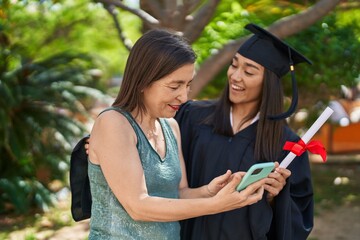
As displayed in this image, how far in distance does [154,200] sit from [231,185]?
0.87 ft

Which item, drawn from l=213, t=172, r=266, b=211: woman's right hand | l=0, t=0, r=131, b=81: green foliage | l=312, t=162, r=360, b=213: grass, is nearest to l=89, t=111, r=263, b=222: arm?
l=213, t=172, r=266, b=211: woman's right hand

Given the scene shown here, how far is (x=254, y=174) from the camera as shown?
7.10ft

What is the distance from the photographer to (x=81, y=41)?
11.9 metres

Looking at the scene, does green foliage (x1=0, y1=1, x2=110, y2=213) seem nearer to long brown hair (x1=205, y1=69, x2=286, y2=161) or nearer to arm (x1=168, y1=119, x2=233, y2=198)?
long brown hair (x1=205, y1=69, x2=286, y2=161)

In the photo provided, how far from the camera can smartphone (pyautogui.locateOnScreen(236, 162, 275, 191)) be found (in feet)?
6.90

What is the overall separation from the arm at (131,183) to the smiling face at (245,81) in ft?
3.65

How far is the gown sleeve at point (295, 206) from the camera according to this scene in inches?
117

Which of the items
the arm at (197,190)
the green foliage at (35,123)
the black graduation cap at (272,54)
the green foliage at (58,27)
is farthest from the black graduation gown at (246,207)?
the green foliage at (58,27)

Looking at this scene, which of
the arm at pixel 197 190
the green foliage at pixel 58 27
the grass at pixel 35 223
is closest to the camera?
the arm at pixel 197 190

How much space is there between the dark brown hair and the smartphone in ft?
1.42

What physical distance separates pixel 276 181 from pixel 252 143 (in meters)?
0.34

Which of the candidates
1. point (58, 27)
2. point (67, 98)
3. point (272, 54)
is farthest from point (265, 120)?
point (58, 27)

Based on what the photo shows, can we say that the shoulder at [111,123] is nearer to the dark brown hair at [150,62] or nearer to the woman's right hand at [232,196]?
the dark brown hair at [150,62]

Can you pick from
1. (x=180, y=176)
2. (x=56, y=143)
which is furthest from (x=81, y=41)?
(x=180, y=176)
